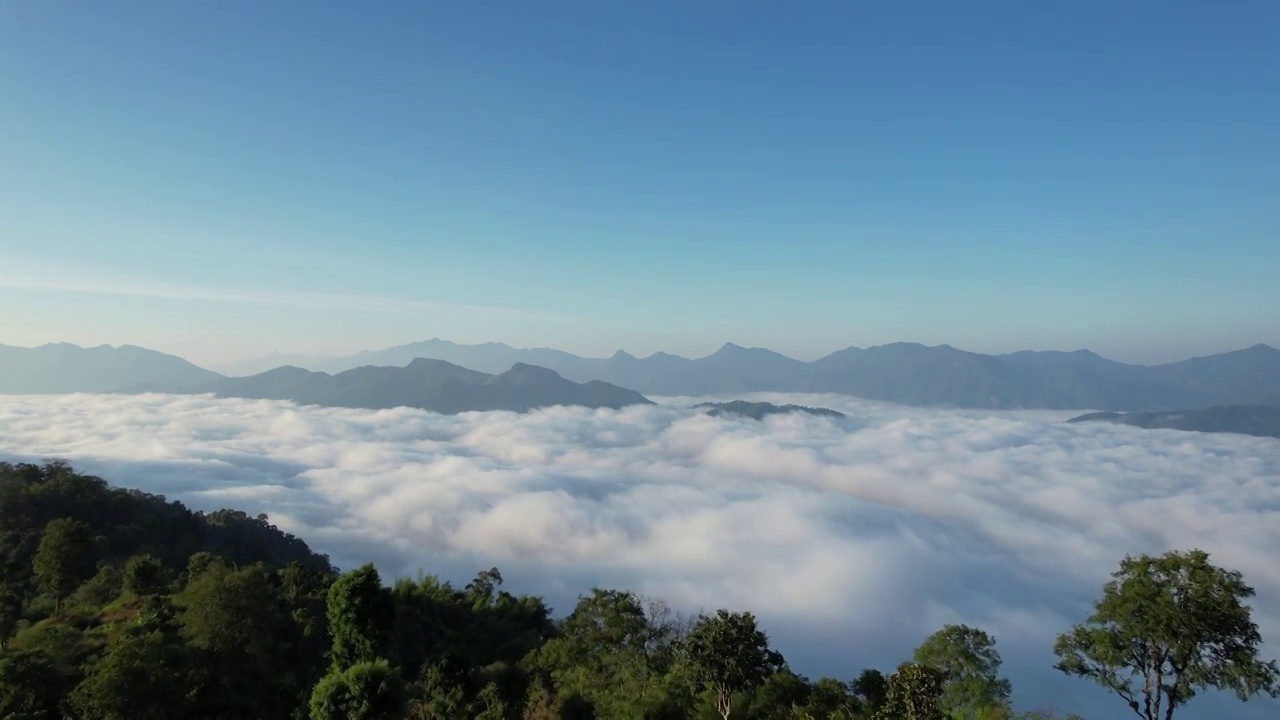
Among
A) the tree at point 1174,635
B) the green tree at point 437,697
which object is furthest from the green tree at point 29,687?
the tree at point 1174,635

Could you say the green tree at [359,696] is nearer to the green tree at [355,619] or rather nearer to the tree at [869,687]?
the green tree at [355,619]

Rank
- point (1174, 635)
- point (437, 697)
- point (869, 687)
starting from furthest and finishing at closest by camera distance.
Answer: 1. point (437, 697)
2. point (869, 687)
3. point (1174, 635)

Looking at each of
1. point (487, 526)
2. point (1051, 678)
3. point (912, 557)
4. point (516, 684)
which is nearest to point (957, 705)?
point (516, 684)

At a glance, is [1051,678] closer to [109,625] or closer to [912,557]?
[912,557]

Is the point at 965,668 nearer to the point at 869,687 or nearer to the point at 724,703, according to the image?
the point at 869,687

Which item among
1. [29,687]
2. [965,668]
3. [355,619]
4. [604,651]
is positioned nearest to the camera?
[29,687]

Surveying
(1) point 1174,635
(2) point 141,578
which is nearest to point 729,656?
(1) point 1174,635

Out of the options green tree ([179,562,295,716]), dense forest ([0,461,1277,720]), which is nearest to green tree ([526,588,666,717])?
dense forest ([0,461,1277,720])

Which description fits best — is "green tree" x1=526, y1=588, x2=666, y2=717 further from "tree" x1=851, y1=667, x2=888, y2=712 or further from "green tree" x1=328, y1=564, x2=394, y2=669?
"green tree" x1=328, y1=564, x2=394, y2=669
